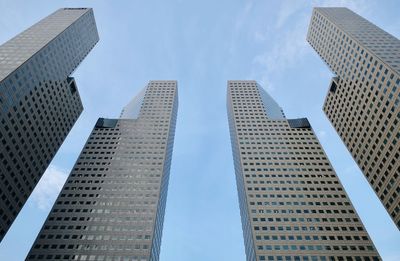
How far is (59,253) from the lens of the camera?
8731cm

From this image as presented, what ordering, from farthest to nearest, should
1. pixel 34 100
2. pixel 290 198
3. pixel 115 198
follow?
pixel 115 198, pixel 290 198, pixel 34 100

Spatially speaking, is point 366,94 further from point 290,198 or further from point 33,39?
point 33,39

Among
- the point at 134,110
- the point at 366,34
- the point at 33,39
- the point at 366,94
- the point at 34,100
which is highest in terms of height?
the point at 134,110

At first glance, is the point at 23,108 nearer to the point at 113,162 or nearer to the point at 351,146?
the point at 113,162

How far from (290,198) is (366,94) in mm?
37037

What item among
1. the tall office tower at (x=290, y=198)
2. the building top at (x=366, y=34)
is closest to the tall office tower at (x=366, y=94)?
the building top at (x=366, y=34)

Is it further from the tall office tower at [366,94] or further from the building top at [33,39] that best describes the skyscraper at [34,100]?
the tall office tower at [366,94]

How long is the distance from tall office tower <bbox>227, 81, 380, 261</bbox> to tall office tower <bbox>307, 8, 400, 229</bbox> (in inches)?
438

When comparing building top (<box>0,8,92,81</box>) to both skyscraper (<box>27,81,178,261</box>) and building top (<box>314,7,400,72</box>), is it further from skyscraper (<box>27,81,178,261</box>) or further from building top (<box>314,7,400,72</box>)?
building top (<box>314,7,400,72</box>)

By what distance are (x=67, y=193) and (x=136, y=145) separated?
3153 cm

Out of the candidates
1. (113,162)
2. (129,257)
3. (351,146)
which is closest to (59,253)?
(129,257)

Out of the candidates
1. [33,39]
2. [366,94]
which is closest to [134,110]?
[33,39]

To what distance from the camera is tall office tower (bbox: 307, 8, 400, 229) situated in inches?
3472

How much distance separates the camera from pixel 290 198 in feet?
329
